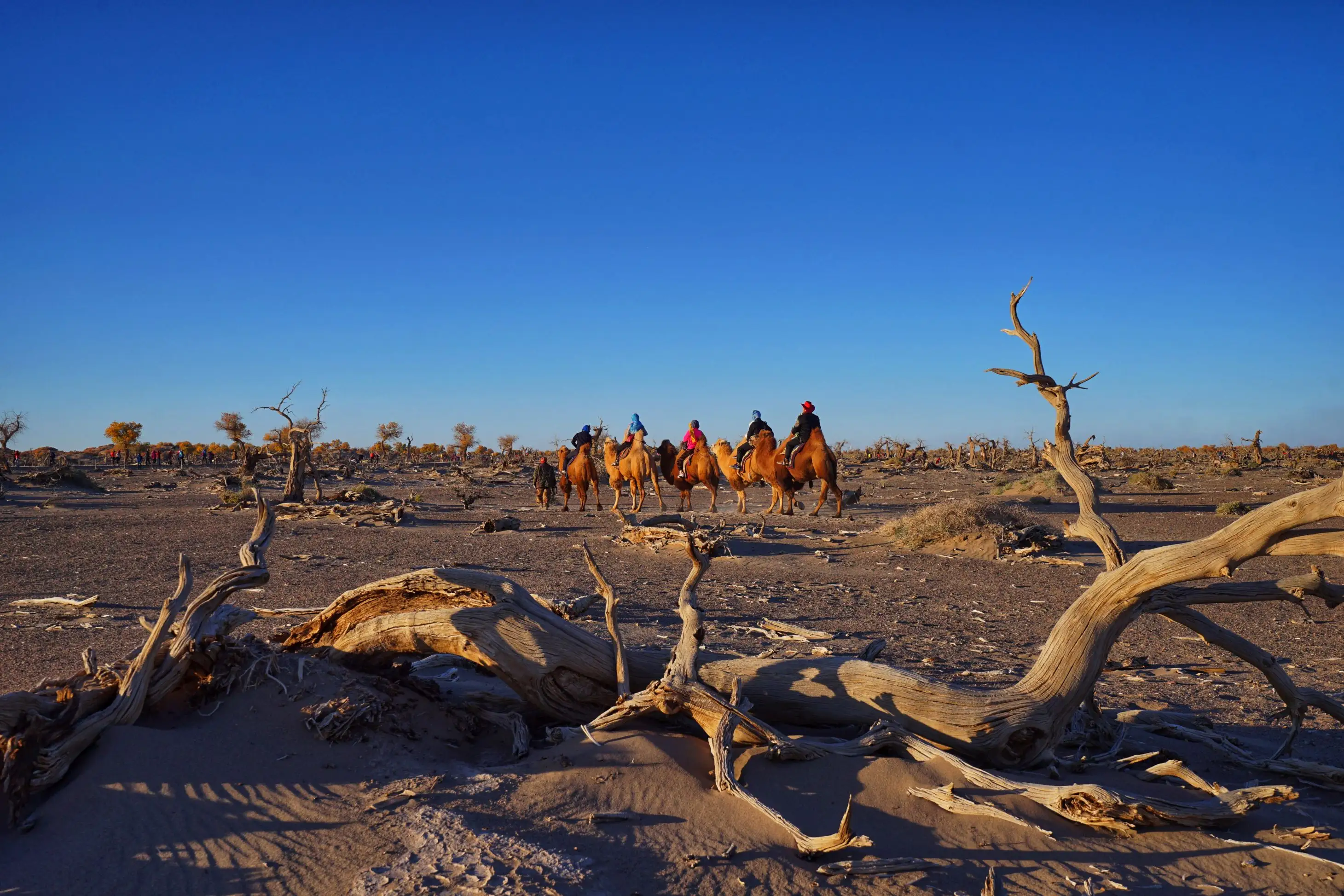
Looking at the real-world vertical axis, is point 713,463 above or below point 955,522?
above

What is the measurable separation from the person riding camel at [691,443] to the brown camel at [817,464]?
4.22 meters

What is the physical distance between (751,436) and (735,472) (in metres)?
1.28

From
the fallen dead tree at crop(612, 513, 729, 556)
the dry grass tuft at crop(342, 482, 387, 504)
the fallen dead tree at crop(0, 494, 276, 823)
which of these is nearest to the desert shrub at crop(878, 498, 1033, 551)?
the fallen dead tree at crop(612, 513, 729, 556)

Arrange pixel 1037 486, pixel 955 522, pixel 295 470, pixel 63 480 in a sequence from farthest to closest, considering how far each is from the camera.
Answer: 1. pixel 63 480
2. pixel 1037 486
3. pixel 295 470
4. pixel 955 522

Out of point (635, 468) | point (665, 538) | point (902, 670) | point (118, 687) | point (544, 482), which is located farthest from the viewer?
point (544, 482)

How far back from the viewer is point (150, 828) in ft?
13.1

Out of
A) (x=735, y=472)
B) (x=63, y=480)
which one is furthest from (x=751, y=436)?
(x=63, y=480)

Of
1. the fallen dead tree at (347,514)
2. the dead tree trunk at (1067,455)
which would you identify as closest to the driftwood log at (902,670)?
the dead tree trunk at (1067,455)

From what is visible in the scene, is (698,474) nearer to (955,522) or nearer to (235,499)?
(955,522)

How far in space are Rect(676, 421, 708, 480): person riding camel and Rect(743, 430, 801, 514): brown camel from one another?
2.26 meters

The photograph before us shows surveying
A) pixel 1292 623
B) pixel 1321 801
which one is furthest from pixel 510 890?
pixel 1292 623

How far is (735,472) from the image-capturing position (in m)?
25.2

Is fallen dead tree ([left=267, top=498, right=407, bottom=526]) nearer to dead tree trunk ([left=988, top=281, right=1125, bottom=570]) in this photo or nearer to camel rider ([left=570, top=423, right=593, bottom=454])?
camel rider ([left=570, top=423, right=593, bottom=454])

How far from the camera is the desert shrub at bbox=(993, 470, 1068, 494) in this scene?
26.7m
